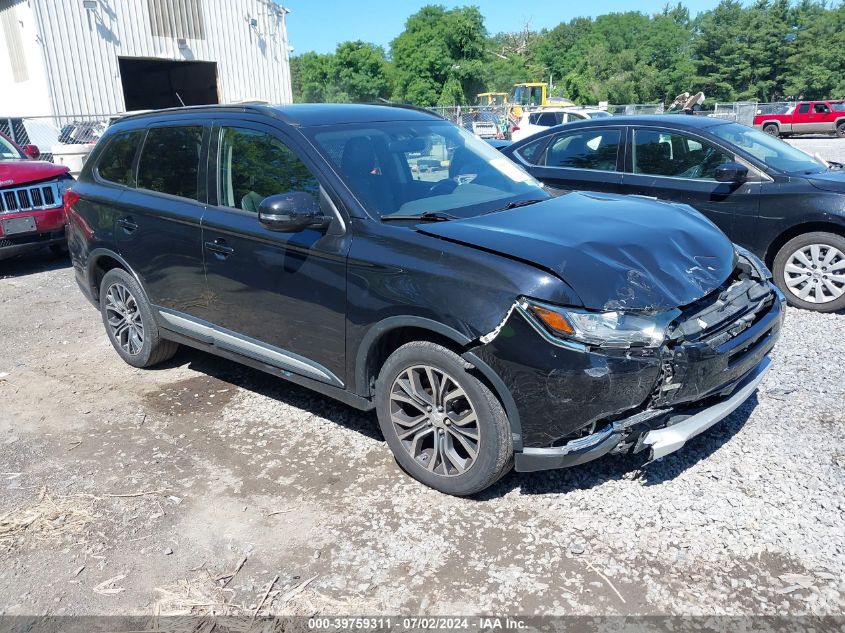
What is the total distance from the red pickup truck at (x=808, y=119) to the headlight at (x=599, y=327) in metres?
→ 32.4

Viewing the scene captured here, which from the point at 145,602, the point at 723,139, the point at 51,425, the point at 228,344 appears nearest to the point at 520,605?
the point at 145,602

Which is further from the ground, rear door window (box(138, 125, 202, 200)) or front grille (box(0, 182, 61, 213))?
rear door window (box(138, 125, 202, 200))

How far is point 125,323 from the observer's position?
5.34m

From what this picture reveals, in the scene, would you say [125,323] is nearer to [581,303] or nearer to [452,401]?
[452,401]

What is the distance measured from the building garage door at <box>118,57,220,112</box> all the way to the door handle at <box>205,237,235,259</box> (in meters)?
26.9

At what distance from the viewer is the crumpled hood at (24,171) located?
8234 mm

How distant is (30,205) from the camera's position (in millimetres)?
8398

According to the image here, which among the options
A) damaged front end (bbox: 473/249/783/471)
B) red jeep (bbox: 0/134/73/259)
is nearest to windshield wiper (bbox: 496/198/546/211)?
damaged front end (bbox: 473/249/783/471)

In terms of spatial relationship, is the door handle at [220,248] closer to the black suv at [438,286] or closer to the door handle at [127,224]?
the black suv at [438,286]

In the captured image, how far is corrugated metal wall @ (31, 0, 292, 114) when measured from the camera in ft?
69.9

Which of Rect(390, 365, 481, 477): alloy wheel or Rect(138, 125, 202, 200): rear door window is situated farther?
Rect(138, 125, 202, 200): rear door window

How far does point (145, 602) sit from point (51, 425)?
2213 mm

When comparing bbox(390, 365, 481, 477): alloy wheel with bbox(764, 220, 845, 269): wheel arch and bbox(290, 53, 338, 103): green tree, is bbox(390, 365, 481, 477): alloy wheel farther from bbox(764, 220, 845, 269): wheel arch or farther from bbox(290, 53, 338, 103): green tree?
bbox(290, 53, 338, 103): green tree

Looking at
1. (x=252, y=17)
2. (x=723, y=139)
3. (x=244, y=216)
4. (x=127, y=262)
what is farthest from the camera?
(x=252, y=17)
